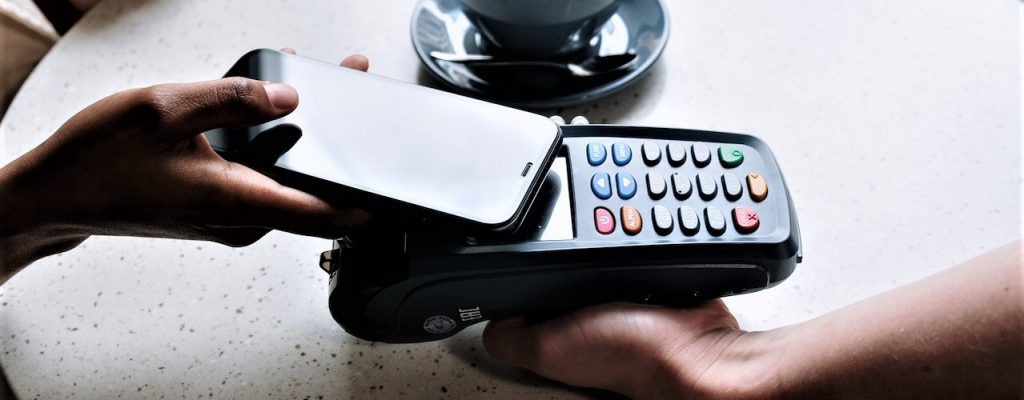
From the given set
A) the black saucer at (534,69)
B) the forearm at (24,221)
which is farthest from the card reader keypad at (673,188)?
the forearm at (24,221)

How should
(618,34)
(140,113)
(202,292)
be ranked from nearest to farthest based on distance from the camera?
(140,113), (202,292), (618,34)

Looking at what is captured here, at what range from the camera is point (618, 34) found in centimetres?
57

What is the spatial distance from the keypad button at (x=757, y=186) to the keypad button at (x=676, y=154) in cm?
3

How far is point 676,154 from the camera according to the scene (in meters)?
0.42

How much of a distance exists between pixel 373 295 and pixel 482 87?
199 millimetres

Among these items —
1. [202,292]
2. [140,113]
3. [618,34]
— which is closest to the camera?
[140,113]

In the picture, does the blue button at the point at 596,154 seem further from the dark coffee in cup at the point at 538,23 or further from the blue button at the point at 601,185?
the dark coffee in cup at the point at 538,23

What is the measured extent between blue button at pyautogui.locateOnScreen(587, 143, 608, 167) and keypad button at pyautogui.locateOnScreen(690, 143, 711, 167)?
0.15 ft

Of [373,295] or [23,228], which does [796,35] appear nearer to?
[373,295]

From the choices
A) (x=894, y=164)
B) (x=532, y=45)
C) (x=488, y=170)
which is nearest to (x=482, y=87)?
(x=532, y=45)

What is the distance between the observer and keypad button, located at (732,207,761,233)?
15.4 inches

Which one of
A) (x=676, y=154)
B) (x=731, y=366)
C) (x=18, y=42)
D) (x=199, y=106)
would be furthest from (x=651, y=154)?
(x=18, y=42)

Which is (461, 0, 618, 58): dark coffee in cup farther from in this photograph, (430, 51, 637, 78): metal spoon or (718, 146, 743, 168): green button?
(718, 146, 743, 168): green button

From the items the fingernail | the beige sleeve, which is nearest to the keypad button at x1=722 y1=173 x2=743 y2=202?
the fingernail
